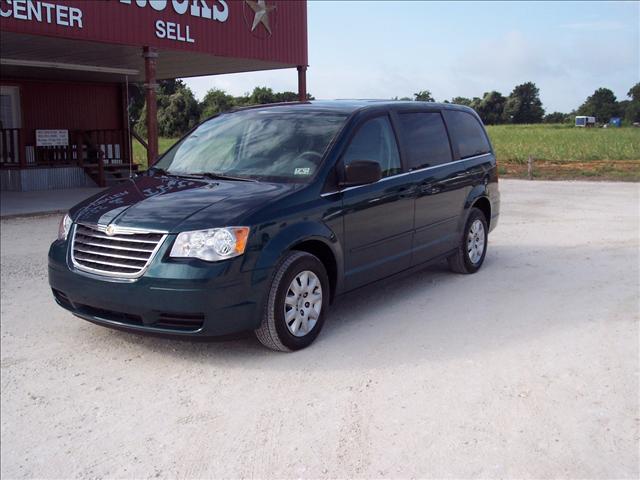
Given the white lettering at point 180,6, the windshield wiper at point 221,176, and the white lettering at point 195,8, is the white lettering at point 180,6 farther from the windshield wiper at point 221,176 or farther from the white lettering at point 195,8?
the windshield wiper at point 221,176

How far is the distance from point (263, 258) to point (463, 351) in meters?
1.63

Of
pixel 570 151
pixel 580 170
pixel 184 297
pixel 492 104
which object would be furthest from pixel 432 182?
pixel 570 151

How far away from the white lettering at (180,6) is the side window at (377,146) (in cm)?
919

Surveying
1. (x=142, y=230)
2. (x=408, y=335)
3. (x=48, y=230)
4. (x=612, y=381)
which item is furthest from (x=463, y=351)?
(x=48, y=230)

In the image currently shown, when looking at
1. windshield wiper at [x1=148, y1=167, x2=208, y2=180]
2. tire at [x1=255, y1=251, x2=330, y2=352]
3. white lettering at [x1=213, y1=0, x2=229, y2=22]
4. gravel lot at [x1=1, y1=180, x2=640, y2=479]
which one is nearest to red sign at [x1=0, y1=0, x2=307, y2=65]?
white lettering at [x1=213, y1=0, x2=229, y2=22]

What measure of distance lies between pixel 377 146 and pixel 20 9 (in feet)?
27.0

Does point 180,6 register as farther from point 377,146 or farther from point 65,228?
point 65,228

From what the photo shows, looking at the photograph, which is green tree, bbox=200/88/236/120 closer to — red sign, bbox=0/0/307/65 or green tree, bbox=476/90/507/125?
green tree, bbox=476/90/507/125

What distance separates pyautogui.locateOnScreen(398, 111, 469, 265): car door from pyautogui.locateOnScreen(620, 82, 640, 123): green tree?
30.0ft

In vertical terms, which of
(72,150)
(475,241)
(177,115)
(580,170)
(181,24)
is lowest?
(475,241)

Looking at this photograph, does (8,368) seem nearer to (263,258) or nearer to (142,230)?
(142,230)

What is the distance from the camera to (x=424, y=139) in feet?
21.0

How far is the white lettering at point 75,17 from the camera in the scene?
1177cm

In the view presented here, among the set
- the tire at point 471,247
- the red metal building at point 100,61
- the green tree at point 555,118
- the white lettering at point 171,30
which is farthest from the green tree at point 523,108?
the tire at point 471,247
